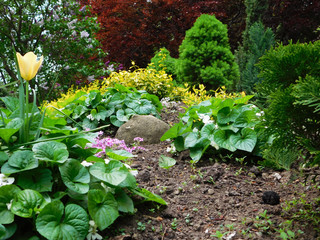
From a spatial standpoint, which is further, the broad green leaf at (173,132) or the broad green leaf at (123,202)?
the broad green leaf at (173,132)

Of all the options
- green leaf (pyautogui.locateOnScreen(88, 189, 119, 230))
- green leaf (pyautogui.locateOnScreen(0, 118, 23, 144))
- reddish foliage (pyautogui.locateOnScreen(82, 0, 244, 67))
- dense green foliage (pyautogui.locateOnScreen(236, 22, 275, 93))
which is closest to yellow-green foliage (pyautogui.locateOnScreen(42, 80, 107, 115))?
green leaf (pyautogui.locateOnScreen(0, 118, 23, 144))

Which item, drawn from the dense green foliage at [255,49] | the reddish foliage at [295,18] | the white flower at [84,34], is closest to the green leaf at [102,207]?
the white flower at [84,34]

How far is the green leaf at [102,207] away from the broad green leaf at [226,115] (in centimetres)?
154

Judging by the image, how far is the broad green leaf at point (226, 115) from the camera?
2.92 meters

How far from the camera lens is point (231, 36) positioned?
1033cm

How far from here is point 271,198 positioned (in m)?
2.16

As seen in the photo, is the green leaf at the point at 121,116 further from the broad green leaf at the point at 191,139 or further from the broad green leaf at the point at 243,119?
the broad green leaf at the point at 243,119

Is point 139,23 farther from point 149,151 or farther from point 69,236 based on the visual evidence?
point 69,236

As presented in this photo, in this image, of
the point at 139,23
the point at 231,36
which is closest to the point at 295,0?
the point at 231,36

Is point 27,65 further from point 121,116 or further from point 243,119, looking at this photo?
point 121,116

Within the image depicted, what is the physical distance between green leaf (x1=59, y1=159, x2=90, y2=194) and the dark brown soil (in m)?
0.33

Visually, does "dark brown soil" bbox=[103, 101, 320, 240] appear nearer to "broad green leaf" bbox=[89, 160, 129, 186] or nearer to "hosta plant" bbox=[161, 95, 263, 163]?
"hosta plant" bbox=[161, 95, 263, 163]

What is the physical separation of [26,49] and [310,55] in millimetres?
5882

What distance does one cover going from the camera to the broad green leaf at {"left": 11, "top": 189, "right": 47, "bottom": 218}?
1.52m
